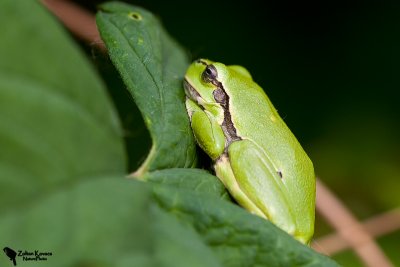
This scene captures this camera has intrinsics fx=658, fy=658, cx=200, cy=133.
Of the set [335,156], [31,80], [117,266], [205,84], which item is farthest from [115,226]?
[335,156]

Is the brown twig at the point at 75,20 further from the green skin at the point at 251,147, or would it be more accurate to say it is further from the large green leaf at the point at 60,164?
the large green leaf at the point at 60,164

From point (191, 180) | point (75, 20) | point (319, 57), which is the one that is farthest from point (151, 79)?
point (319, 57)

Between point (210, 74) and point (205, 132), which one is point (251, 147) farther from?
point (210, 74)

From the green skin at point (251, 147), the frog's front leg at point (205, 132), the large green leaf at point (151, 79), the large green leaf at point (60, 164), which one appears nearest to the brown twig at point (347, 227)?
the green skin at point (251, 147)

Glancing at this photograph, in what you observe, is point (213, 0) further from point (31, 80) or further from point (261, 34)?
point (31, 80)

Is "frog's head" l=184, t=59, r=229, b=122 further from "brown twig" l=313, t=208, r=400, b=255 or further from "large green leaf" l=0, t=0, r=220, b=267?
"large green leaf" l=0, t=0, r=220, b=267

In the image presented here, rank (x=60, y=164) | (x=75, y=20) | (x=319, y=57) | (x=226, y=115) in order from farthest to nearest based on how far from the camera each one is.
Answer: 1. (x=319, y=57)
2. (x=75, y=20)
3. (x=226, y=115)
4. (x=60, y=164)
